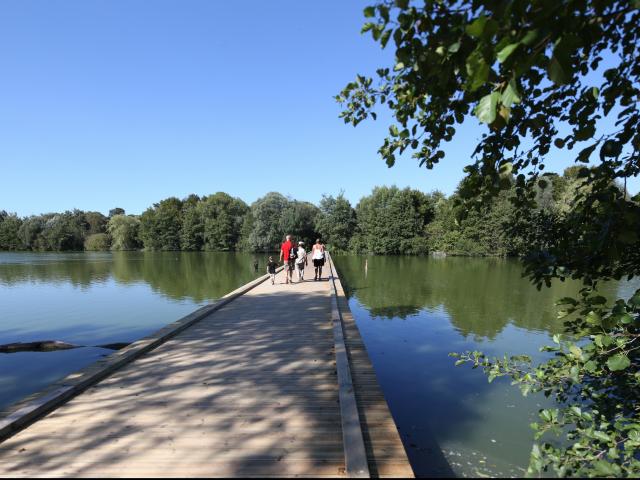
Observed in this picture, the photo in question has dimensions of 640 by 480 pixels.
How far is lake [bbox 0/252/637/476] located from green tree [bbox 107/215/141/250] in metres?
42.9

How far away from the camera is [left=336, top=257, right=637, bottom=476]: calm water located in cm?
430

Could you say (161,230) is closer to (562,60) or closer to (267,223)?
(267,223)

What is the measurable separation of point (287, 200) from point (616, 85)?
1753 inches

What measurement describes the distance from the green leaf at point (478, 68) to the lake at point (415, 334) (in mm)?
3949

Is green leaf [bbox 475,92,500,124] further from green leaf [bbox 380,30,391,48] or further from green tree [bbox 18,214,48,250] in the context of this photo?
green tree [bbox 18,214,48,250]

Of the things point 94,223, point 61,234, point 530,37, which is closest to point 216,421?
point 530,37

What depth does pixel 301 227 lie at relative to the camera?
44.3 meters

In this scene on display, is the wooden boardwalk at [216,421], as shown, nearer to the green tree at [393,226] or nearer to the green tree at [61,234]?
the green tree at [393,226]

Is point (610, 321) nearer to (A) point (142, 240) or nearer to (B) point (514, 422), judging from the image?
(B) point (514, 422)

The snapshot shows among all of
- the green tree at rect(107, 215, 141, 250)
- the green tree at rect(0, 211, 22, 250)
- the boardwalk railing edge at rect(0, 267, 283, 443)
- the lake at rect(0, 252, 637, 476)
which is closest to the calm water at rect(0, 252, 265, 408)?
the lake at rect(0, 252, 637, 476)

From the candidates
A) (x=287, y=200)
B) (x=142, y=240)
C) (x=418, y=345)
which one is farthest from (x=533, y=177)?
(x=142, y=240)

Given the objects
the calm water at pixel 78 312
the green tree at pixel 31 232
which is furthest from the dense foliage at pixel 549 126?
the green tree at pixel 31 232

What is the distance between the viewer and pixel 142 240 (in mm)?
60531

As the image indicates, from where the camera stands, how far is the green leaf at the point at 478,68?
1354 millimetres
